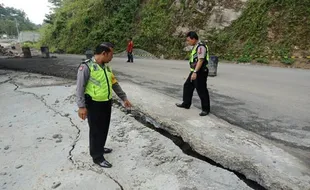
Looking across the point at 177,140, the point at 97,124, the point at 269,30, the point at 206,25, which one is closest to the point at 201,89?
the point at 177,140

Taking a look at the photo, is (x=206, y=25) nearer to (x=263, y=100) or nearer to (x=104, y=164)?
(x=263, y=100)

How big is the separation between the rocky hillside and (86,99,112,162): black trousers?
12.0 m

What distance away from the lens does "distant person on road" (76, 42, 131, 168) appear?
293 cm

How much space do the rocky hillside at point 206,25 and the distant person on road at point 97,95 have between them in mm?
11971

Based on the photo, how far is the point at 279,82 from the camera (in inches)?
328

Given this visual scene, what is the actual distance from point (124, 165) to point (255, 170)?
1575 mm

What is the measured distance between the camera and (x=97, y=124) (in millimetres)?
3119

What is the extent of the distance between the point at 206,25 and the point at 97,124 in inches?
601

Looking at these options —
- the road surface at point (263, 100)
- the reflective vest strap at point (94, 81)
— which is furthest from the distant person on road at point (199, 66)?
the reflective vest strap at point (94, 81)

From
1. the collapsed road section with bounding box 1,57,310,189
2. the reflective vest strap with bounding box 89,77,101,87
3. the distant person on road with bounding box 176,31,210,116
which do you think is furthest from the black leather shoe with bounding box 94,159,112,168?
the distant person on road with bounding box 176,31,210,116

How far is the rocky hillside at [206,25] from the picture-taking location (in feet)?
44.9

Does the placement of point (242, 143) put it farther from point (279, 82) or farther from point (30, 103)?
point (279, 82)

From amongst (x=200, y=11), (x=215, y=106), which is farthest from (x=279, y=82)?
(x=200, y=11)

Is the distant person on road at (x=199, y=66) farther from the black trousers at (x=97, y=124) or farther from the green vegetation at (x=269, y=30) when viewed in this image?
the green vegetation at (x=269, y=30)
